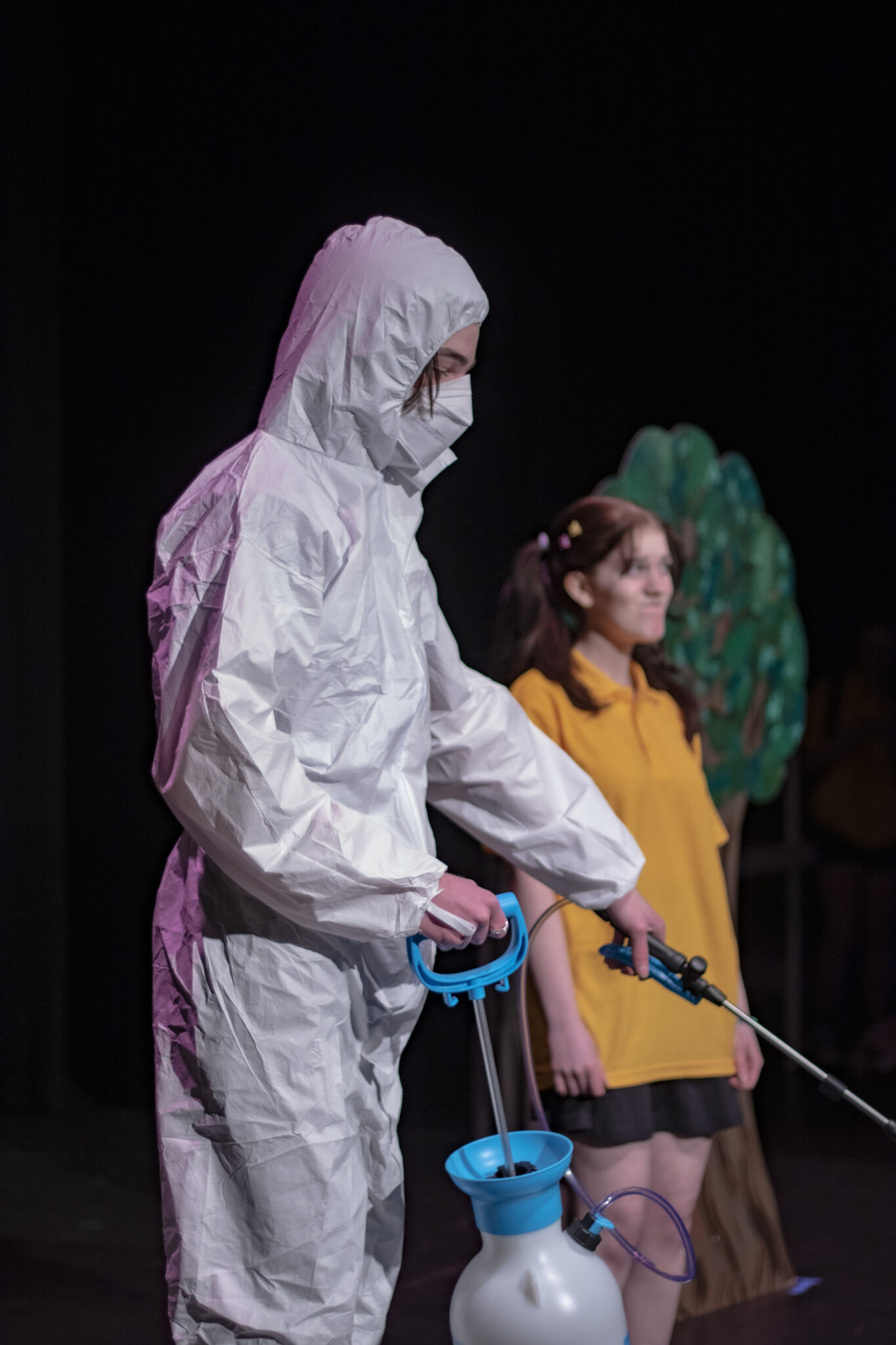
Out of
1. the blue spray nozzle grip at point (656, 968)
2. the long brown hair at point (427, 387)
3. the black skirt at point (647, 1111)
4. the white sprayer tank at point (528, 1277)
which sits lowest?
the black skirt at point (647, 1111)

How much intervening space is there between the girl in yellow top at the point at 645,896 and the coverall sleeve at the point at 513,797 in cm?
36

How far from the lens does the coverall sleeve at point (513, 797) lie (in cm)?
157

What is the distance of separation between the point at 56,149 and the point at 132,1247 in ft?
7.80

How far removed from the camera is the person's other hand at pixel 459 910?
1.23 meters

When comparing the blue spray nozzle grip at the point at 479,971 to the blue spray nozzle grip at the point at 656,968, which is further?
the blue spray nozzle grip at the point at 656,968

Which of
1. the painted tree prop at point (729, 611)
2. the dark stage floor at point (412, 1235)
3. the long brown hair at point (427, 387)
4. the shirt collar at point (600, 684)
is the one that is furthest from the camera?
the painted tree prop at point (729, 611)

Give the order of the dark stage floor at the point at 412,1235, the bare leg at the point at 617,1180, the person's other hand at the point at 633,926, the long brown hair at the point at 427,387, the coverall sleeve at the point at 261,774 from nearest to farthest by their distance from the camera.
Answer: the coverall sleeve at the point at 261,774
the long brown hair at the point at 427,387
the person's other hand at the point at 633,926
the bare leg at the point at 617,1180
the dark stage floor at the point at 412,1235

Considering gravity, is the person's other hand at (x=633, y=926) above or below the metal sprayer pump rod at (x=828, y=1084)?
above

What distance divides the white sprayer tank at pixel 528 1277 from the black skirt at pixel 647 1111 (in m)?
0.55

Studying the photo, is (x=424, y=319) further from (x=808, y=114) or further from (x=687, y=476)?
(x=808, y=114)

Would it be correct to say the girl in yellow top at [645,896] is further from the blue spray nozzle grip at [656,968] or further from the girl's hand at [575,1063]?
the blue spray nozzle grip at [656,968]

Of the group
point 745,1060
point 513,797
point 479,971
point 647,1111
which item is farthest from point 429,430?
point 745,1060

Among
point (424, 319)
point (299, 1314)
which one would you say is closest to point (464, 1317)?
point (299, 1314)

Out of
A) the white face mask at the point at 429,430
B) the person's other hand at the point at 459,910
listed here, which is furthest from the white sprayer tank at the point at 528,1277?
the white face mask at the point at 429,430
